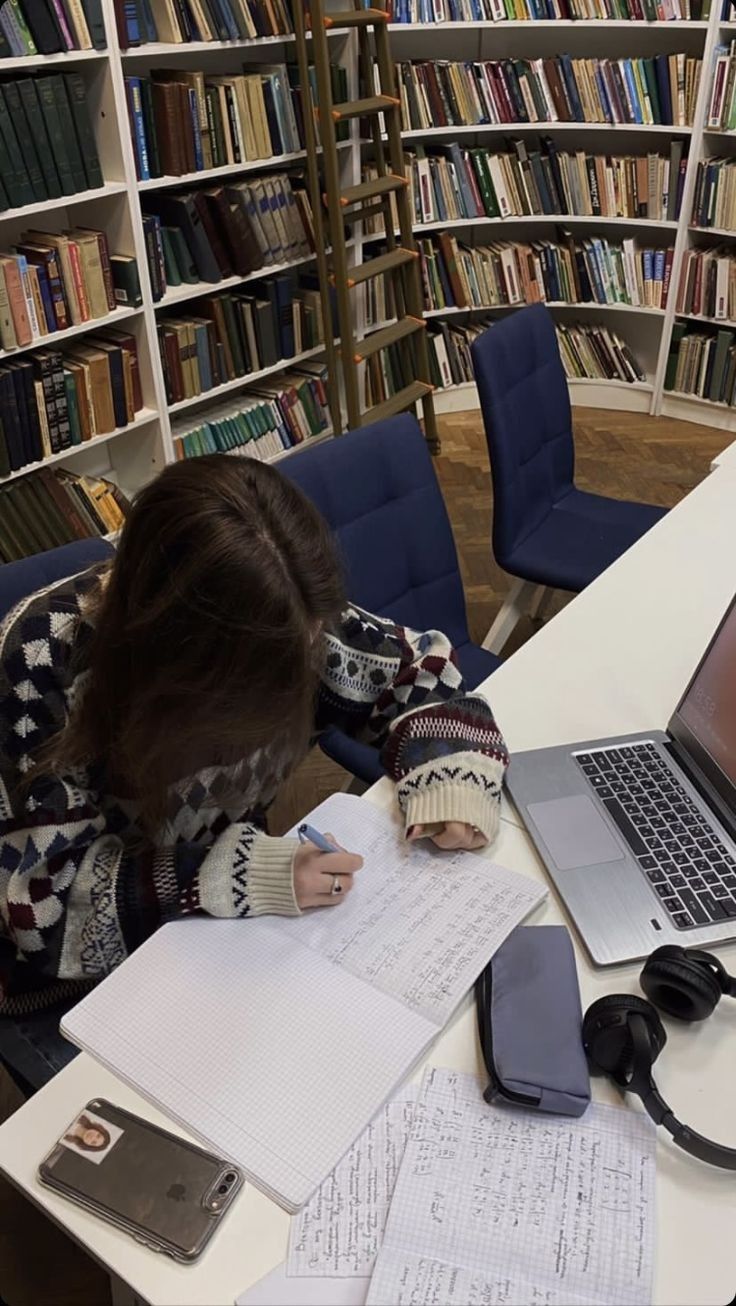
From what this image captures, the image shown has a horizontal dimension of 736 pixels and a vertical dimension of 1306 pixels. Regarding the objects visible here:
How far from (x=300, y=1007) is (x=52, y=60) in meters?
2.27

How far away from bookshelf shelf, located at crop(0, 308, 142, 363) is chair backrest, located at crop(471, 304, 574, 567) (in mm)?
1087

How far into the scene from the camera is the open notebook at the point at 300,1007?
0.79 metres

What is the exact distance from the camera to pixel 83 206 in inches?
104

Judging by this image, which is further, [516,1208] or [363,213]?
[363,213]

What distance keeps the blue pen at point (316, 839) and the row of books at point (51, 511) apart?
175 centimetres

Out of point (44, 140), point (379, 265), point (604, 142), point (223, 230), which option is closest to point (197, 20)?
point (223, 230)

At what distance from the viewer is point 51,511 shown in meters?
2.66

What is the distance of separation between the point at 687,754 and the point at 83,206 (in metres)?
2.29

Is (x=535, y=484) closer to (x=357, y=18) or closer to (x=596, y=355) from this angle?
(x=357, y=18)

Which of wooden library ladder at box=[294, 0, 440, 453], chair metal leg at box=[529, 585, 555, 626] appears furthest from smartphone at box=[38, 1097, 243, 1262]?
wooden library ladder at box=[294, 0, 440, 453]

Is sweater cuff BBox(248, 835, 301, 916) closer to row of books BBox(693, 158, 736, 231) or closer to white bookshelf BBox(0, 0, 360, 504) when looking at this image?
white bookshelf BBox(0, 0, 360, 504)

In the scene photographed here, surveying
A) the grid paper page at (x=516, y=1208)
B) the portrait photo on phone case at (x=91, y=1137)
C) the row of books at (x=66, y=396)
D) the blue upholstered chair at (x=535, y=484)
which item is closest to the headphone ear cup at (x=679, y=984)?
the grid paper page at (x=516, y=1208)

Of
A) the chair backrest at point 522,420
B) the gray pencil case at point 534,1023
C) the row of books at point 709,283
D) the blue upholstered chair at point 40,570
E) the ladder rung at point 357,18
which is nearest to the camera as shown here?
the gray pencil case at point 534,1023

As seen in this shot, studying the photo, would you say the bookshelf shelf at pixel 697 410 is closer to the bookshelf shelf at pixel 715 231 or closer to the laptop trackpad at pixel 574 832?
the bookshelf shelf at pixel 715 231
